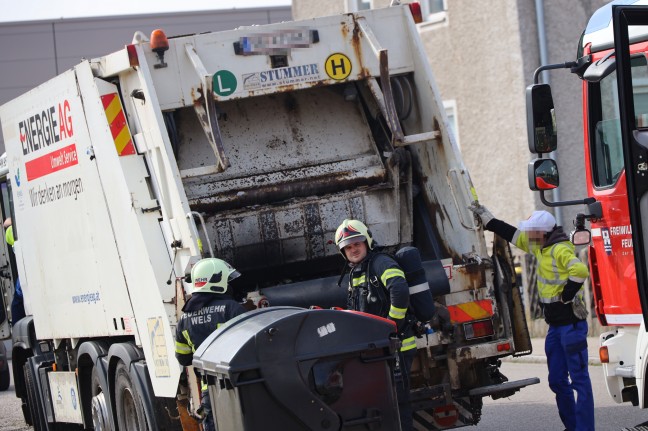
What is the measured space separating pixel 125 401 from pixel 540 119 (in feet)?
13.5

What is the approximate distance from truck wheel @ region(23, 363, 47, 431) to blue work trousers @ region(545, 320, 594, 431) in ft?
17.0

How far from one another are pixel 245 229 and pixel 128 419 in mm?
1738

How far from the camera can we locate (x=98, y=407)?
9789 mm

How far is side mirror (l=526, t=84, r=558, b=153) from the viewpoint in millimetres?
6875

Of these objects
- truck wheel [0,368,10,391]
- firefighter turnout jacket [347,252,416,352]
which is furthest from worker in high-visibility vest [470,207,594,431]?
truck wheel [0,368,10,391]

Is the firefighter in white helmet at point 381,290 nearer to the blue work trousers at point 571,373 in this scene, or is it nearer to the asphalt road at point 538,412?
the blue work trousers at point 571,373

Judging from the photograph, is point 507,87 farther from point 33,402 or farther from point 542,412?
point 33,402

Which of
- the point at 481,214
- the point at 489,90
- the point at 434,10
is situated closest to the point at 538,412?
the point at 481,214

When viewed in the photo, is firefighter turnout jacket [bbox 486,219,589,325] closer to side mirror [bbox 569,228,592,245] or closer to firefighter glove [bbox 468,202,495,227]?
firefighter glove [bbox 468,202,495,227]

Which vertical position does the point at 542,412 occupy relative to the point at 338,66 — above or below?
below

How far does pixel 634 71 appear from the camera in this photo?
661 cm

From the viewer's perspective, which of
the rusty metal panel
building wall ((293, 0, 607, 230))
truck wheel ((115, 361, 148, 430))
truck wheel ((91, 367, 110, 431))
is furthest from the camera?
building wall ((293, 0, 607, 230))

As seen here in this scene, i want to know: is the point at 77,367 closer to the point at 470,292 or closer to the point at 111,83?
the point at 111,83

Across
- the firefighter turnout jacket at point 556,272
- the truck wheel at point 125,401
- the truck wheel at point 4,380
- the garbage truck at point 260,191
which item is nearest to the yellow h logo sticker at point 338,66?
the garbage truck at point 260,191
